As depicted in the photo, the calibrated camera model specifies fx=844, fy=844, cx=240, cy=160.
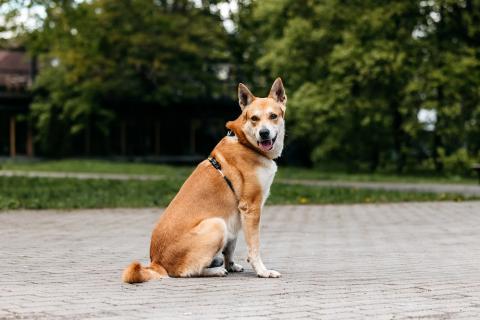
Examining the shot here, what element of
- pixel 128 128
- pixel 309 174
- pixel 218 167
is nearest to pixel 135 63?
pixel 128 128

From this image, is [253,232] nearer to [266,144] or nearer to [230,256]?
[230,256]

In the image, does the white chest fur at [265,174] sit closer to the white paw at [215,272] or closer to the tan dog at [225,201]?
the tan dog at [225,201]

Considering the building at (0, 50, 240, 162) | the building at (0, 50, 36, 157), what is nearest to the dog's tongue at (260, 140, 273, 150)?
the building at (0, 50, 240, 162)

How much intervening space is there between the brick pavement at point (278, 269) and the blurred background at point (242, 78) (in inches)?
565

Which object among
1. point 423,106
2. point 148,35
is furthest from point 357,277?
point 148,35

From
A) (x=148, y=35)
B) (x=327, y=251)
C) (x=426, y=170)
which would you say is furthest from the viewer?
(x=148, y=35)

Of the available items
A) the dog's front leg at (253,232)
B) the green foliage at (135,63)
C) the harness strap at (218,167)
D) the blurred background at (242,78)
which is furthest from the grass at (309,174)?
the dog's front leg at (253,232)

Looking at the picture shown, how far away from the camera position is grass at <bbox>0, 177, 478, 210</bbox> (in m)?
16.7

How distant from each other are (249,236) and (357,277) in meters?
1.05

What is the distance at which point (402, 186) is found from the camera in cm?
2477

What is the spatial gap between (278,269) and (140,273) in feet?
5.75

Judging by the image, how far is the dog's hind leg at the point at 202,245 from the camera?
24.0 ft

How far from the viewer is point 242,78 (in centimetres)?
4697

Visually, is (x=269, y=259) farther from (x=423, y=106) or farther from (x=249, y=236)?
(x=423, y=106)
